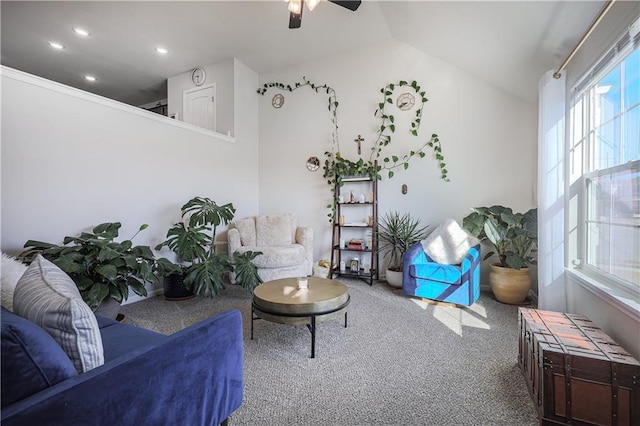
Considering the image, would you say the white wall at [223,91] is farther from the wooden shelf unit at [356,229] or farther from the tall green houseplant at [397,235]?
the tall green houseplant at [397,235]

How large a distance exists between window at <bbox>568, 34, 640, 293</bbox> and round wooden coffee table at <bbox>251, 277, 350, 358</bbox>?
1.76m

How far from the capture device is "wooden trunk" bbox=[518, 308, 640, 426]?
48.2 inches

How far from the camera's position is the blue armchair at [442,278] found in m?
2.91

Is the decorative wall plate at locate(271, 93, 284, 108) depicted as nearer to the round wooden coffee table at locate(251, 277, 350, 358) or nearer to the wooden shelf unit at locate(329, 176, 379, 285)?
the wooden shelf unit at locate(329, 176, 379, 285)

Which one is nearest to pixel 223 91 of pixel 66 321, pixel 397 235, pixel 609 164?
pixel 397 235

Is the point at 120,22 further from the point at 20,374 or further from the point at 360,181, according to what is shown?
the point at 20,374

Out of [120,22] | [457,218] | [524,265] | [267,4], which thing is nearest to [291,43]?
[267,4]

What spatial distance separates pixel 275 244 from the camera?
13.4 feet

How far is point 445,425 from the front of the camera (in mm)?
1381

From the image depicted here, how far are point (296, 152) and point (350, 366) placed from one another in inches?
141

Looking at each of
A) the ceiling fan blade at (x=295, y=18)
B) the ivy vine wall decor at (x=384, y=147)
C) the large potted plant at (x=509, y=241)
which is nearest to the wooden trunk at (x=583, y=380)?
the large potted plant at (x=509, y=241)

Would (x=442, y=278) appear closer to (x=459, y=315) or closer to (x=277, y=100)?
(x=459, y=315)

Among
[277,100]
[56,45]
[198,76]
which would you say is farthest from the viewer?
[277,100]

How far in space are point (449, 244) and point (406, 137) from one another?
170 centimetres
